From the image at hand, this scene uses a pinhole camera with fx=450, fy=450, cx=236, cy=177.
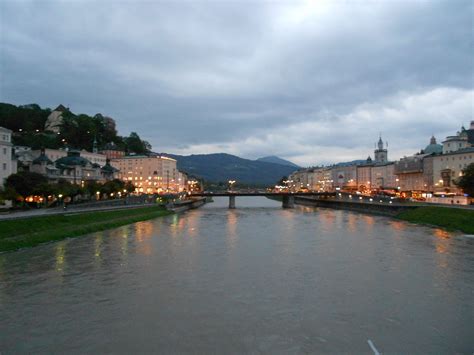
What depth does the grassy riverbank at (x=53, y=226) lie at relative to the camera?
2878 centimetres

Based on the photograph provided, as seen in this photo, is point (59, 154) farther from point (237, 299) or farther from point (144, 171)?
point (237, 299)

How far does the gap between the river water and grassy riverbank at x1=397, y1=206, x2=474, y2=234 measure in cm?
1189

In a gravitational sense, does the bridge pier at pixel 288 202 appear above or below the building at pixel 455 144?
below

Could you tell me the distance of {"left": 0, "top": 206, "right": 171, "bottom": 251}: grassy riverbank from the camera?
2878cm

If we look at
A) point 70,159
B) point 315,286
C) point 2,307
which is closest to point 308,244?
point 315,286

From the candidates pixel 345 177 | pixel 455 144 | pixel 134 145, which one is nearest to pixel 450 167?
pixel 455 144

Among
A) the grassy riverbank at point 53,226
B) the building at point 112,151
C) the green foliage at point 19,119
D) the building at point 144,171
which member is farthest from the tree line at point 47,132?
the grassy riverbank at point 53,226

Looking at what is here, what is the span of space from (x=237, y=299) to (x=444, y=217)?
115ft

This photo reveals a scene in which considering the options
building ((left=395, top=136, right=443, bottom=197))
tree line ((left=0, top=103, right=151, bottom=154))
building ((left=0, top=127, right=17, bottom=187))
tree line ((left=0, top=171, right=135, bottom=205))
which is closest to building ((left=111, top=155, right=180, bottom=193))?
tree line ((left=0, top=103, right=151, bottom=154))

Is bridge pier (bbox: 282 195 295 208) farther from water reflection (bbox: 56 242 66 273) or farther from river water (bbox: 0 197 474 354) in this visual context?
water reflection (bbox: 56 242 66 273)

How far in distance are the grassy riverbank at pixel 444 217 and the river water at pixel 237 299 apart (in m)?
11.9

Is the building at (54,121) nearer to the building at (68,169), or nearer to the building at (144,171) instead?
the building at (144,171)

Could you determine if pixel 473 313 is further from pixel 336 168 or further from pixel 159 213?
pixel 336 168

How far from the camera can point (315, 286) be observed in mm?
18016
